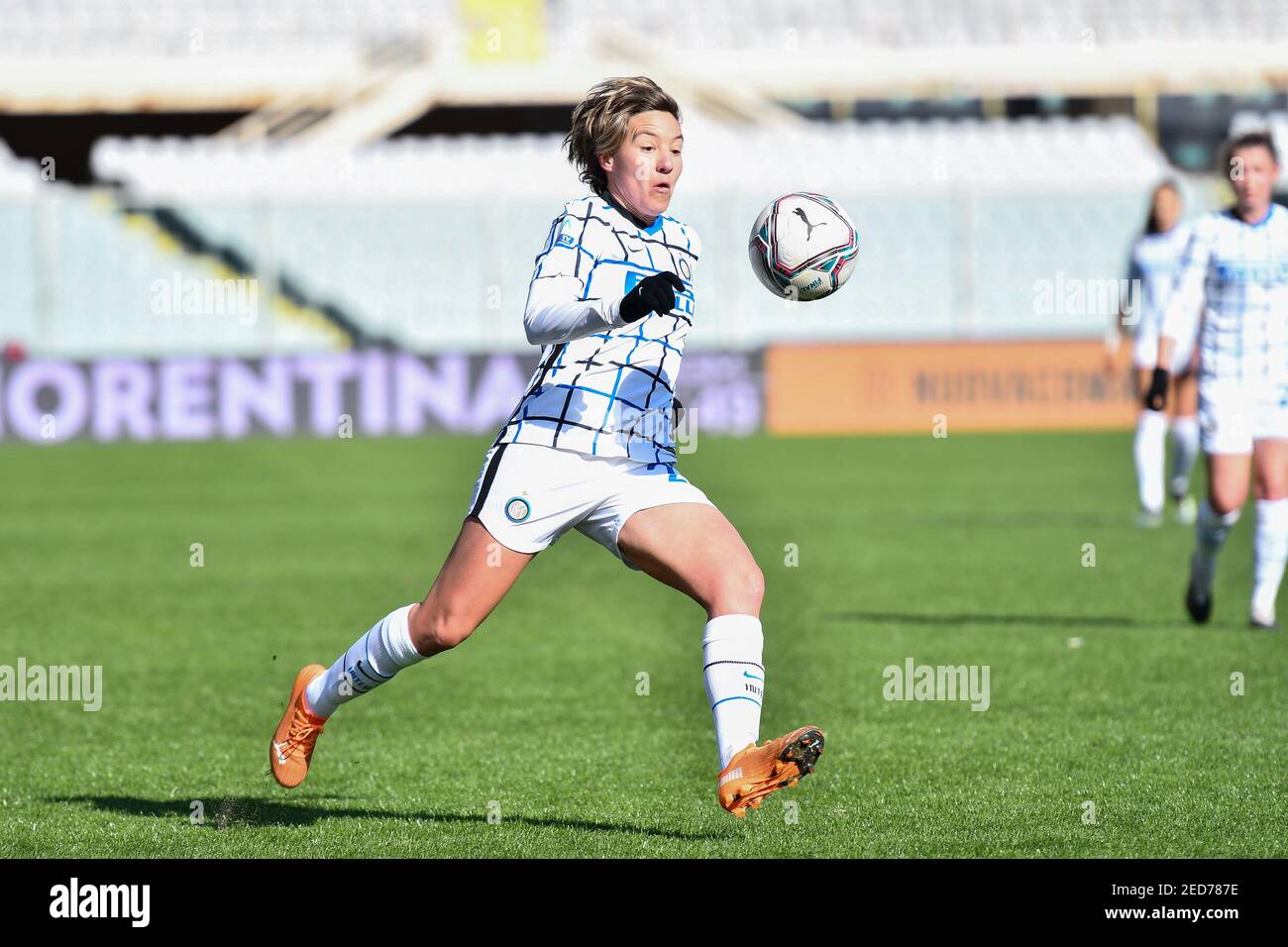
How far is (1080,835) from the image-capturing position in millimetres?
5203

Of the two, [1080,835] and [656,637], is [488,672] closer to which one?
[656,637]

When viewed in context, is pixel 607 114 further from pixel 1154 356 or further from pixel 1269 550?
pixel 1154 356

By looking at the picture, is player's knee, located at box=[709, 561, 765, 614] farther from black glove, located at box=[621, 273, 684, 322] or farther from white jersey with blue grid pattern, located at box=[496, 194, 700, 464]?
black glove, located at box=[621, 273, 684, 322]

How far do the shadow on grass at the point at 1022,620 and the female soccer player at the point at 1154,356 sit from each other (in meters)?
3.71

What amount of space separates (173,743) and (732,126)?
2506cm

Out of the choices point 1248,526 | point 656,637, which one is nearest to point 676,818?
point 656,637

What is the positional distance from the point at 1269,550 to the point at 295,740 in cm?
511

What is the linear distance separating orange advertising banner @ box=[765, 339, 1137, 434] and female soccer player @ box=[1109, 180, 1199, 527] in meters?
9.35

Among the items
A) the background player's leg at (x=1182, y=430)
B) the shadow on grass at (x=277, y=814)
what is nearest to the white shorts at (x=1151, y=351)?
the background player's leg at (x=1182, y=430)

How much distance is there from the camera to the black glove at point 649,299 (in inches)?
179

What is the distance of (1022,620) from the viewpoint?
9539 millimetres

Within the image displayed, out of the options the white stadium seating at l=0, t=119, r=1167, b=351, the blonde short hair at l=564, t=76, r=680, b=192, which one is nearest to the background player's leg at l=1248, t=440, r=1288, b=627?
the blonde short hair at l=564, t=76, r=680, b=192

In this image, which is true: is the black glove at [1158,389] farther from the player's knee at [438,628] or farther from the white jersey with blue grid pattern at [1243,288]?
the player's knee at [438,628]

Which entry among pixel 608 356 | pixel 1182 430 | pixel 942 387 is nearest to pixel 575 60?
pixel 942 387
